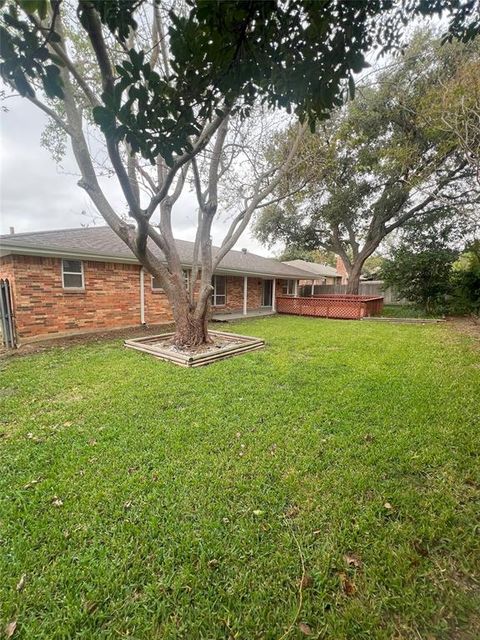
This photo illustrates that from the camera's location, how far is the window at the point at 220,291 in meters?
13.8

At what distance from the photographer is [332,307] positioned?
13977 millimetres

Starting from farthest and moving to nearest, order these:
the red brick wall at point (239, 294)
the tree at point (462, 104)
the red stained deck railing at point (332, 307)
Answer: the red brick wall at point (239, 294), the red stained deck railing at point (332, 307), the tree at point (462, 104)

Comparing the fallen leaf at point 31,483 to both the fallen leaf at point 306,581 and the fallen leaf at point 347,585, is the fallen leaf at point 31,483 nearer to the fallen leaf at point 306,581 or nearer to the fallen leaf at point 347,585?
the fallen leaf at point 306,581

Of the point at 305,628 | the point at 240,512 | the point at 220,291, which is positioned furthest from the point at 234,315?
the point at 305,628

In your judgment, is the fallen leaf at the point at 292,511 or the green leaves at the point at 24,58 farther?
the fallen leaf at the point at 292,511

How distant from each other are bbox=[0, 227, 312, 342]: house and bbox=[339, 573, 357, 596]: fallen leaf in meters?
8.31

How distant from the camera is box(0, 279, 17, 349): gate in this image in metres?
6.70

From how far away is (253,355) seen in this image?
6469 mm

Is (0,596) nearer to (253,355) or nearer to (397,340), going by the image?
(253,355)

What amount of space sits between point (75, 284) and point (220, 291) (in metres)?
6.81

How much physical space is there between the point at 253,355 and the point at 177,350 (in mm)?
1840

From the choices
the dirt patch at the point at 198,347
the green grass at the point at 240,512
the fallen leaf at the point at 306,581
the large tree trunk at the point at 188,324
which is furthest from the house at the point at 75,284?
the fallen leaf at the point at 306,581

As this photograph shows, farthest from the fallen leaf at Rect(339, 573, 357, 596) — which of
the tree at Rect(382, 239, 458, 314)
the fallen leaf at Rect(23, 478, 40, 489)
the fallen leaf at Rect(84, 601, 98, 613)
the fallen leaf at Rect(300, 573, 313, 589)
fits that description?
the tree at Rect(382, 239, 458, 314)

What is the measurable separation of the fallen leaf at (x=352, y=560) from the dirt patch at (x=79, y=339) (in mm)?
7380
